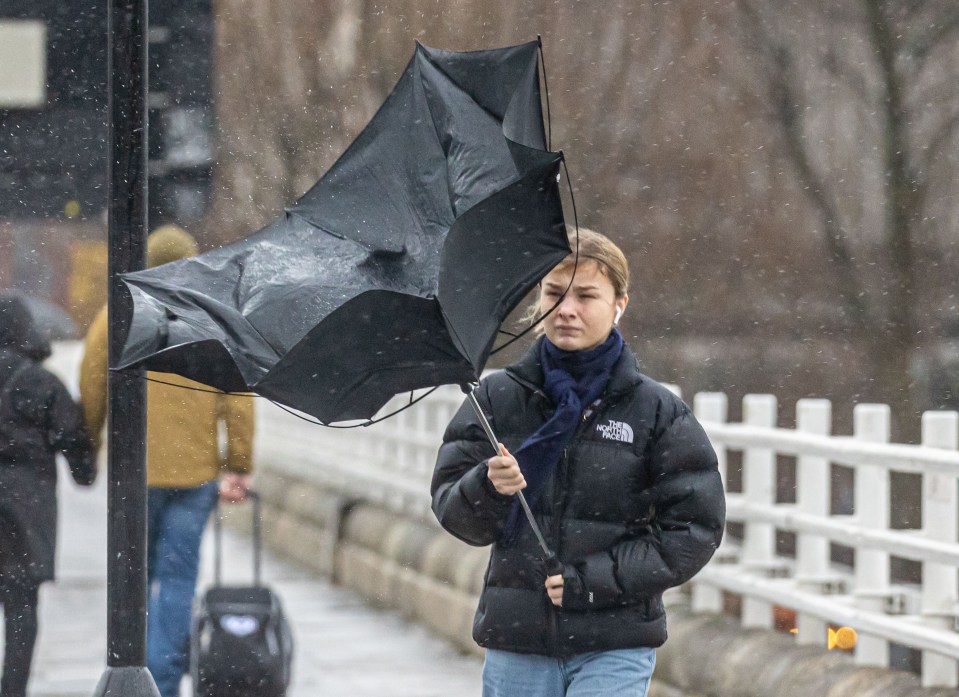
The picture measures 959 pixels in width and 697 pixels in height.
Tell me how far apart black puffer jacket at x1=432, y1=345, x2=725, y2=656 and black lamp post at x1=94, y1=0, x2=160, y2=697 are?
85cm

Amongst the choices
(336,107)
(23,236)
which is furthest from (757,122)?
(23,236)

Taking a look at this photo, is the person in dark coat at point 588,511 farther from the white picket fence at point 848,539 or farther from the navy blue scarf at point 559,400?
the white picket fence at point 848,539

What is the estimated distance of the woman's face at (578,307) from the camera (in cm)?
405

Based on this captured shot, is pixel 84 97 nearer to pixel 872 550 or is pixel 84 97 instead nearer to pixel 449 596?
pixel 449 596

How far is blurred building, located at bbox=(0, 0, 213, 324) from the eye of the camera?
7.00m

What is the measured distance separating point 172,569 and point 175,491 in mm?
309

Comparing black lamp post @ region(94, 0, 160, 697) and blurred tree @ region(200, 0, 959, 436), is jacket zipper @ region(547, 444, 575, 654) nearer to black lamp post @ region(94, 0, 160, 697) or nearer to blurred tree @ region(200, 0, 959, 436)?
black lamp post @ region(94, 0, 160, 697)

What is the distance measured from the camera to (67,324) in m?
36.4

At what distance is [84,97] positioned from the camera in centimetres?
732

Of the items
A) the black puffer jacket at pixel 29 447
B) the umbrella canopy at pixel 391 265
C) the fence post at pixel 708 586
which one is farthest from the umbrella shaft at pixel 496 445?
the fence post at pixel 708 586

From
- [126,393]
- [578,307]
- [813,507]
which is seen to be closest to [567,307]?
[578,307]

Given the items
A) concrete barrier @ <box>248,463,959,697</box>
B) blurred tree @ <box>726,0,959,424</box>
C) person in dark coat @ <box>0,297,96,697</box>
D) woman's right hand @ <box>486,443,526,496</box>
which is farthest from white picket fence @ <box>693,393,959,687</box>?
blurred tree @ <box>726,0,959,424</box>

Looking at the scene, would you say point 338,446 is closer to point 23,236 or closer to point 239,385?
point 239,385

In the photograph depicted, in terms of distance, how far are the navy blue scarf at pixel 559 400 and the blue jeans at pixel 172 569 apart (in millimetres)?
3125
